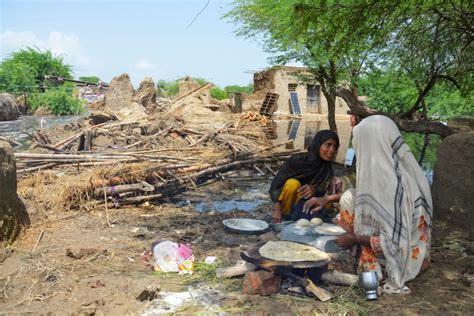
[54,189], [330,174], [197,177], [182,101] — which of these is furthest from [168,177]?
[182,101]

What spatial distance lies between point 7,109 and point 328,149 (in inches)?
913

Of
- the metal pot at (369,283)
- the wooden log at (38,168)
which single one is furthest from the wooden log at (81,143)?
the metal pot at (369,283)

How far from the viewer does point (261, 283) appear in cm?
330

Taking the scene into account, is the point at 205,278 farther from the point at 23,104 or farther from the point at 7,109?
the point at 23,104

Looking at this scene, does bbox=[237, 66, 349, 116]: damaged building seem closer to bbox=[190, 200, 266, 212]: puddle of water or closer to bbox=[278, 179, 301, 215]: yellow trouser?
bbox=[190, 200, 266, 212]: puddle of water

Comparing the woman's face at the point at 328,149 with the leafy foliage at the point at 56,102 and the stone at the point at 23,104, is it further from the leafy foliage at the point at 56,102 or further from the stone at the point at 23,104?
the stone at the point at 23,104

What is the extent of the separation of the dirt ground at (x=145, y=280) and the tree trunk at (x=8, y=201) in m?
0.15

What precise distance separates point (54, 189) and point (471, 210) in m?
5.28

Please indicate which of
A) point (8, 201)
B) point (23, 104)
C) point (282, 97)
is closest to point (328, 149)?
point (8, 201)

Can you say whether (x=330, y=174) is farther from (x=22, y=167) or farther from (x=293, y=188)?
(x=22, y=167)

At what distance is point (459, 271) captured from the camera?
12.6 ft

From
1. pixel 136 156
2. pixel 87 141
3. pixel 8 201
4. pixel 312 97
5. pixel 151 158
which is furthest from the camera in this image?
pixel 312 97

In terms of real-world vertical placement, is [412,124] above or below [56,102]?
below

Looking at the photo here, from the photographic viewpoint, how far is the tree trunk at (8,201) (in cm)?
445
